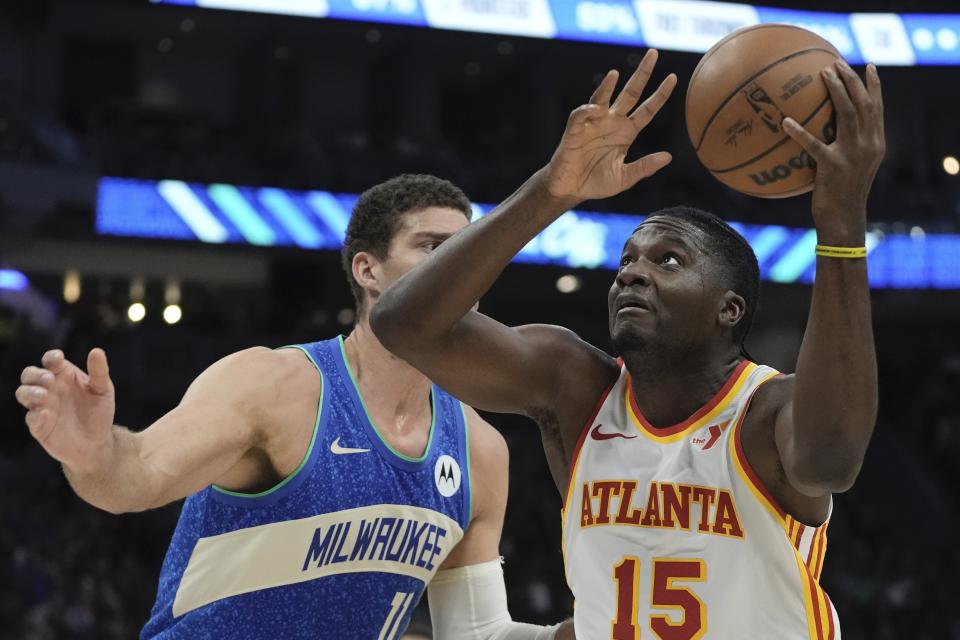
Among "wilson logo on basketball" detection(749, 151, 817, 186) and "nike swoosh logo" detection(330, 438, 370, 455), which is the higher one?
"wilson logo on basketball" detection(749, 151, 817, 186)

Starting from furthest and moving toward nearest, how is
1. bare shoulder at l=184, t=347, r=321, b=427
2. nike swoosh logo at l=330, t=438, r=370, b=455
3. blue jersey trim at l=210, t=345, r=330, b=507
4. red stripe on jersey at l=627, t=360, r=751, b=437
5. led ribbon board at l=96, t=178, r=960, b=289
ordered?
led ribbon board at l=96, t=178, r=960, b=289 → nike swoosh logo at l=330, t=438, r=370, b=455 → blue jersey trim at l=210, t=345, r=330, b=507 → bare shoulder at l=184, t=347, r=321, b=427 → red stripe on jersey at l=627, t=360, r=751, b=437

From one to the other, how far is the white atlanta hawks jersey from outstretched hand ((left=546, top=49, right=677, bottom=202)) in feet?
1.85

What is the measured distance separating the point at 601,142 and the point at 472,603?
184 centimetres

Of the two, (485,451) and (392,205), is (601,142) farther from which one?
(485,451)

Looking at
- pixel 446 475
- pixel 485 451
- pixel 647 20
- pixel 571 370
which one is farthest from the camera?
pixel 647 20

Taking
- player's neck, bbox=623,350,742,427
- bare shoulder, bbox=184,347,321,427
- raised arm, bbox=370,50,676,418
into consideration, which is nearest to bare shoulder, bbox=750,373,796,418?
player's neck, bbox=623,350,742,427

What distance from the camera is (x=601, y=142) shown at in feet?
8.88

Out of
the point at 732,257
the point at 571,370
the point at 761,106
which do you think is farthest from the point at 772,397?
the point at 761,106

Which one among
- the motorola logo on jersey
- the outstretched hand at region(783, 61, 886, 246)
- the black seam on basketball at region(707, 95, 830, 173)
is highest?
the black seam on basketball at region(707, 95, 830, 173)

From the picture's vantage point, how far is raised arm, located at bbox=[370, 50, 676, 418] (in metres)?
2.69

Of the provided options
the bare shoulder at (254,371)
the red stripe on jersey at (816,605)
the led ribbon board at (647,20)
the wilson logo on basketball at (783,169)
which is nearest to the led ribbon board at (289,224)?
the led ribbon board at (647,20)

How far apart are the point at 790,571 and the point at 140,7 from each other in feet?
61.6

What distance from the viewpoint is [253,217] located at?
630 inches

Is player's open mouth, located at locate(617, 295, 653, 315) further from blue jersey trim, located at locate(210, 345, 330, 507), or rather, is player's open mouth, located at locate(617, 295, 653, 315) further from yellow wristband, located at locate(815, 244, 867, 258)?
blue jersey trim, located at locate(210, 345, 330, 507)
